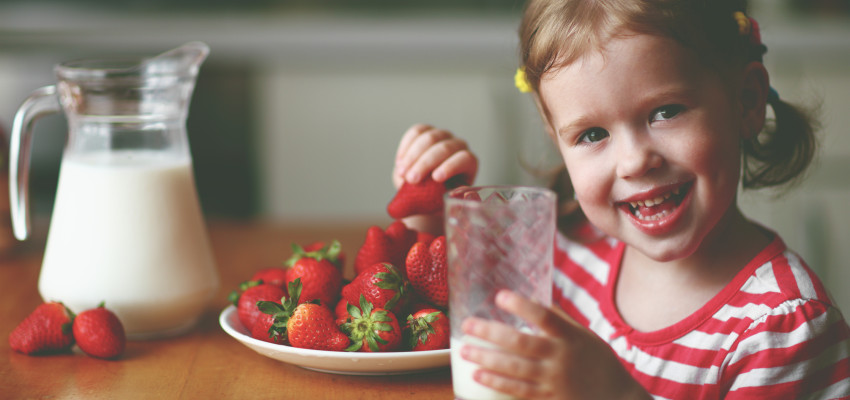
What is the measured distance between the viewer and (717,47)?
0.95m

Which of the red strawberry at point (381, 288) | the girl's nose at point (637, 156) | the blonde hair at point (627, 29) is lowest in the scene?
the red strawberry at point (381, 288)

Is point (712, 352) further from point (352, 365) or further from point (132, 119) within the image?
point (132, 119)

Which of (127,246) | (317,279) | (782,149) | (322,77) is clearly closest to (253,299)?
(317,279)

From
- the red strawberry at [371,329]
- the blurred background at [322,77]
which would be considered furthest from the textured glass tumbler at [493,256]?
the blurred background at [322,77]

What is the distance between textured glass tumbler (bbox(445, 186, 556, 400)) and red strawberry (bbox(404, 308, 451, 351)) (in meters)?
0.11

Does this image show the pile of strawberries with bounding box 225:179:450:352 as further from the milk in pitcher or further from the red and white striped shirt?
the red and white striped shirt

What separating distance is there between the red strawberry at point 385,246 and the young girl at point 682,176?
0.16m

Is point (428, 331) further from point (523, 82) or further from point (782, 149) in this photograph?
point (782, 149)

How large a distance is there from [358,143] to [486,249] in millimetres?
2435

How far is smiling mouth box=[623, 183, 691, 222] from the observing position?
3.10ft

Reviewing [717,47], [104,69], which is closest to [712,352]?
→ [717,47]

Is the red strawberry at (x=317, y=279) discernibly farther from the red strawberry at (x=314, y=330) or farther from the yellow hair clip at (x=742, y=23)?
the yellow hair clip at (x=742, y=23)

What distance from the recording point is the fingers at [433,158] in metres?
1.08

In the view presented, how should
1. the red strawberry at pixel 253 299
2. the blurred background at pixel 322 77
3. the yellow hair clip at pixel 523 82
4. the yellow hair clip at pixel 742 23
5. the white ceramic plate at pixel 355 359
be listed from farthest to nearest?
1. the blurred background at pixel 322 77
2. the yellow hair clip at pixel 523 82
3. the yellow hair clip at pixel 742 23
4. the red strawberry at pixel 253 299
5. the white ceramic plate at pixel 355 359
